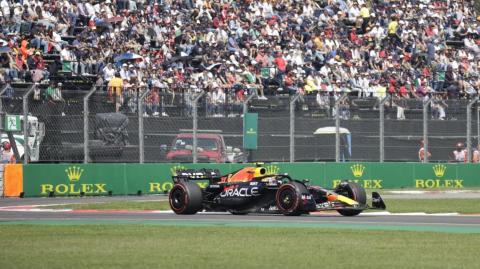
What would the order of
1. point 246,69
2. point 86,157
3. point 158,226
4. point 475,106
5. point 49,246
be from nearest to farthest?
point 49,246 < point 158,226 < point 86,157 < point 475,106 < point 246,69

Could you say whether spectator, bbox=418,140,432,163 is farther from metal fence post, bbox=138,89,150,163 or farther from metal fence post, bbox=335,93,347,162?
metal fence post, bbox=138,89,150,163

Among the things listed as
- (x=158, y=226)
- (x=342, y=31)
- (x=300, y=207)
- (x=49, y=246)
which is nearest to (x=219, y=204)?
(x=300, y=207)

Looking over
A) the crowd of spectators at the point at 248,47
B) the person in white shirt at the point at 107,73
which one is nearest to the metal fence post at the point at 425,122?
the crowd of spectators at the point at 248,47

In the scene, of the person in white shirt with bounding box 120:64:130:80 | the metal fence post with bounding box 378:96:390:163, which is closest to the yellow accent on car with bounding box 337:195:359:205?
the metal fence post with bounding box 378:96:390:163

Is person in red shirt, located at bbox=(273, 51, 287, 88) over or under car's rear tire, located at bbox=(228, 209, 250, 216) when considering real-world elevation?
over

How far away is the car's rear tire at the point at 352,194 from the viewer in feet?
74.1

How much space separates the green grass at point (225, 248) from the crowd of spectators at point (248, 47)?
45.7ft

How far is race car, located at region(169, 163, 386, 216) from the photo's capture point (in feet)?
72.1

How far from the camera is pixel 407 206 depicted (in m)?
26.6

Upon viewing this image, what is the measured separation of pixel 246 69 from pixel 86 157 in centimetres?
1029

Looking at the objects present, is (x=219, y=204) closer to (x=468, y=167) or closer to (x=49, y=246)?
(x=49, y=246)

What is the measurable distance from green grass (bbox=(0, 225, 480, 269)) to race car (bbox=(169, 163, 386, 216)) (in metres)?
3.50

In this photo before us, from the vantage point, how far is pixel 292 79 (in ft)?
135

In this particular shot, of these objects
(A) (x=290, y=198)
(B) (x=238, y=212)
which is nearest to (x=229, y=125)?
(B) (x=238, y=212)
